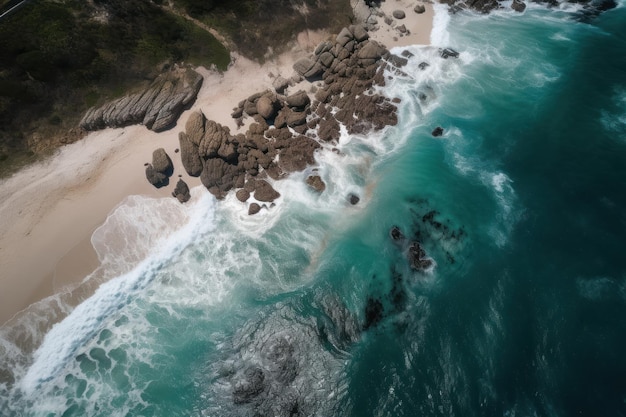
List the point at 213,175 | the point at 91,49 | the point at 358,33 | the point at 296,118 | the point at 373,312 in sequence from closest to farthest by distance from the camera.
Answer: the point at 373,312, the point at 213,175, the point at 91,49, the point at 296,118, the point at 358,33

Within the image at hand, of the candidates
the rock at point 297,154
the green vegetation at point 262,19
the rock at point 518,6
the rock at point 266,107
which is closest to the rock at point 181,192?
the rock at point 297,154

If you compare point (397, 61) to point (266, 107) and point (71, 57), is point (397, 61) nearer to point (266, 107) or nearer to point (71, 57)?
point (266, 107)

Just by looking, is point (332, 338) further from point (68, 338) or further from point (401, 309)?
point (68, 338)

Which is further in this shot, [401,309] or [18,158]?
[18,158]

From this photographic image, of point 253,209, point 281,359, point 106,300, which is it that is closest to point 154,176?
point 253,209

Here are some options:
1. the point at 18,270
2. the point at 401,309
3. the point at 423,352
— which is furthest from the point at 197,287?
the point at 423,352

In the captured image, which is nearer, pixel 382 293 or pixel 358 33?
pixel 382 293
